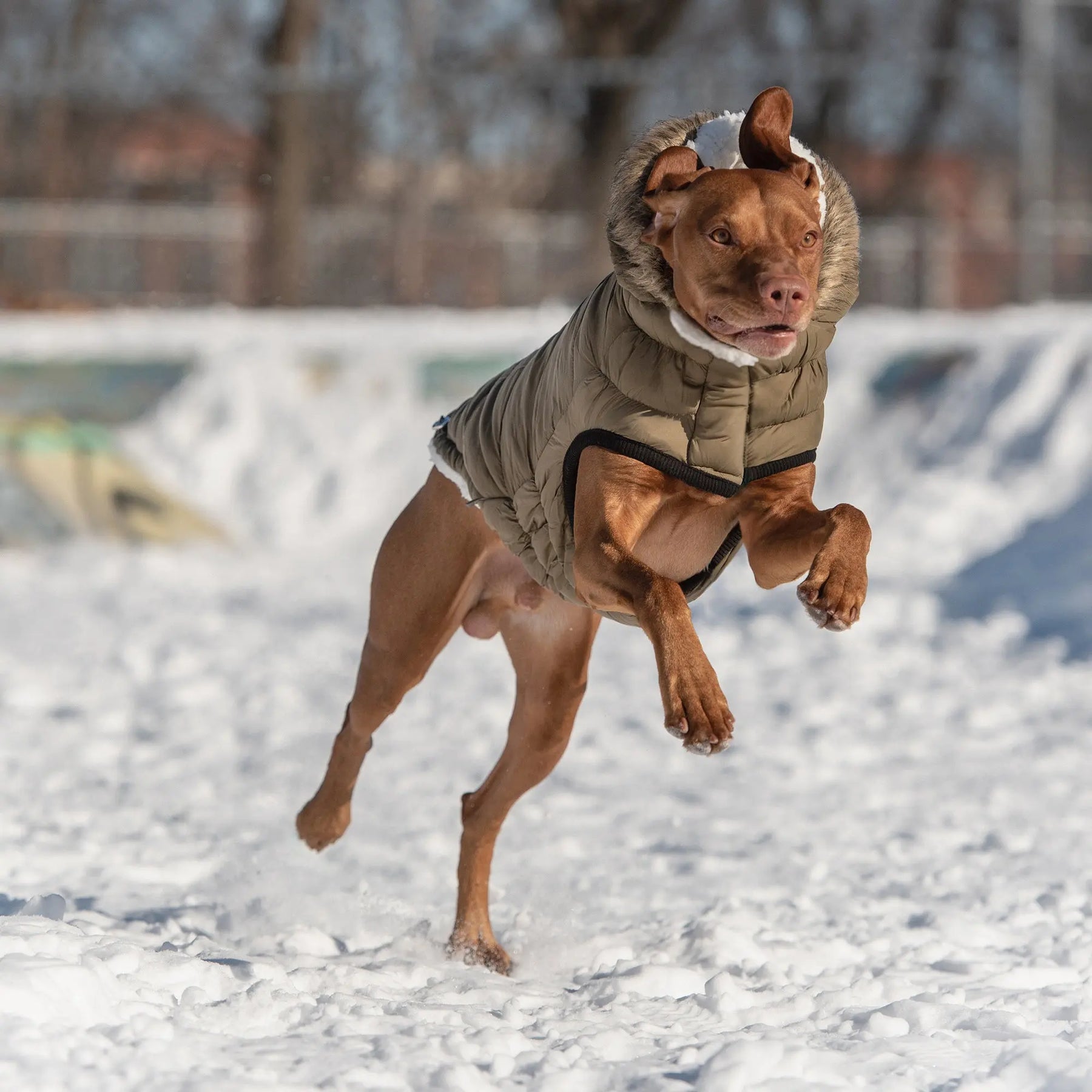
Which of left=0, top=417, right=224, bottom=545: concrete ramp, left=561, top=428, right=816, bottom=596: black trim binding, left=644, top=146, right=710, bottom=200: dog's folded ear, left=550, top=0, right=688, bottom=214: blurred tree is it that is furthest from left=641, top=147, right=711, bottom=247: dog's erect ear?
left=550, top=0, right=688, bottom=214: blurred tree

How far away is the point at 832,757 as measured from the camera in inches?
238

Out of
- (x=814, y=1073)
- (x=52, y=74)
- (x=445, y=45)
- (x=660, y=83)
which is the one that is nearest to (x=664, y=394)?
(x=814, y=1073)

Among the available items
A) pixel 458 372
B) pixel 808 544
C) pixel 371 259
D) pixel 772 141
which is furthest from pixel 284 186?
pixel 808 544

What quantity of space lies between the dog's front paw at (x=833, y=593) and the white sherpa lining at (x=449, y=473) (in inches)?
39.6

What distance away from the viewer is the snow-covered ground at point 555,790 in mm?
2898

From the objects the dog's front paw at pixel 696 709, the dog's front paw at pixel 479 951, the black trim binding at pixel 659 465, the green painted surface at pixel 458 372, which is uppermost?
the green painted surface at pixel 458 372

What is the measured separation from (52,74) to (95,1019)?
1361 centimetres

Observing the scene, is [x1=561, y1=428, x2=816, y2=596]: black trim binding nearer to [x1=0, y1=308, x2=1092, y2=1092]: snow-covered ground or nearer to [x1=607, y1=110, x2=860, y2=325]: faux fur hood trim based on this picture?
[x1=607, y1=110, x2=860, y2=325]: faux fur hood trim

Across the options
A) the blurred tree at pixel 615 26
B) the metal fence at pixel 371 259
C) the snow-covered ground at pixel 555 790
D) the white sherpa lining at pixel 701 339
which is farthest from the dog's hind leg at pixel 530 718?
the blurred tree at pixel 615 26

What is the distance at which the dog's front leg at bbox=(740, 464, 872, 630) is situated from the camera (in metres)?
3.11

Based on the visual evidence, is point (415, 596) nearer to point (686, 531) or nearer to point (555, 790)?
point (686, 531)

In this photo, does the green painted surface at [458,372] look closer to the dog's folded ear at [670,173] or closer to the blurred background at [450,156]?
the blurred background at [450,156]

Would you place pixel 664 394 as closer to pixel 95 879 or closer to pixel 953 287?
pixel 95 879

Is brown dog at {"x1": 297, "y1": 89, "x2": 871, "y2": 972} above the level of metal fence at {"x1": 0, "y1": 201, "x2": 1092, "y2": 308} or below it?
below
